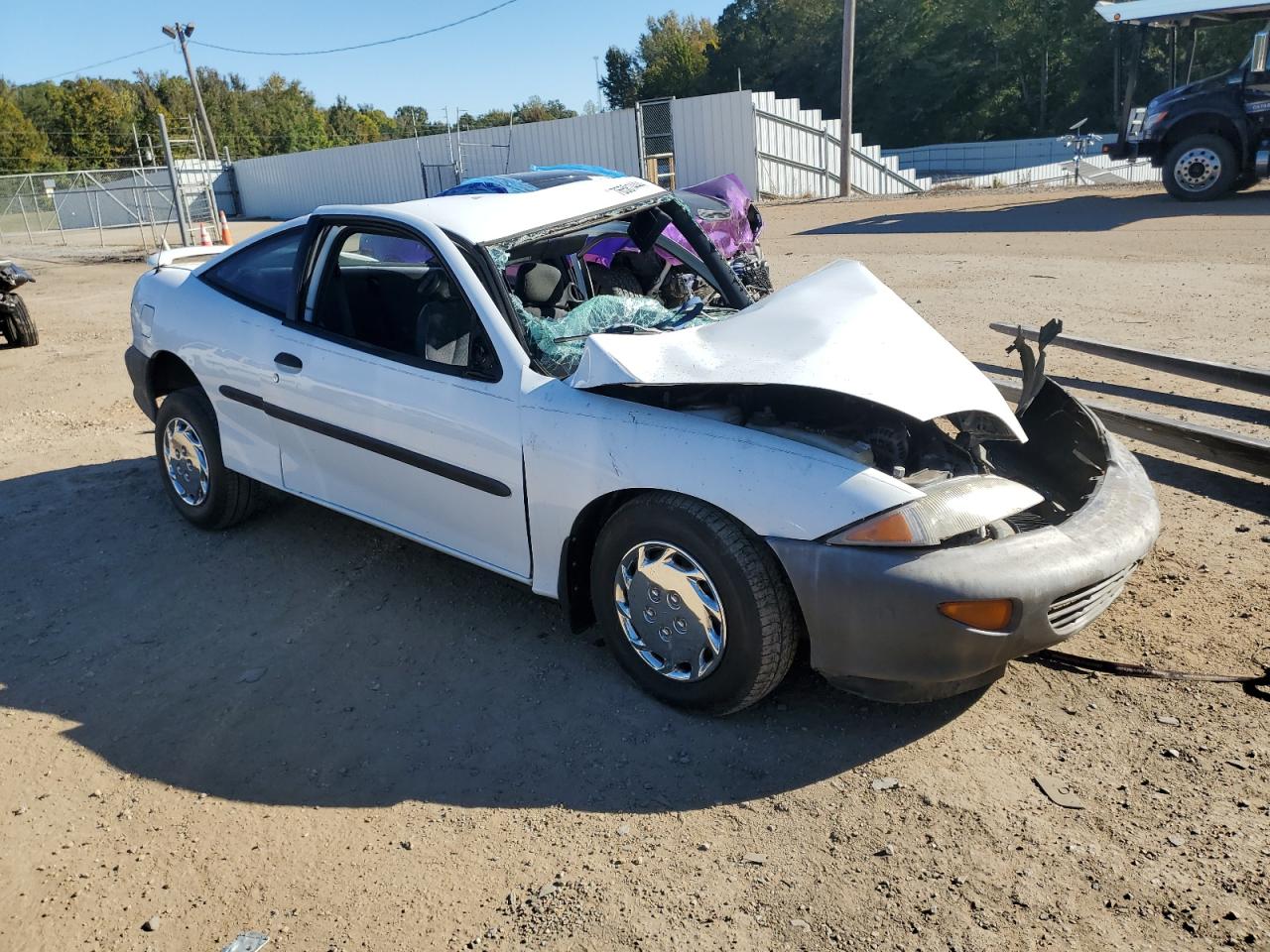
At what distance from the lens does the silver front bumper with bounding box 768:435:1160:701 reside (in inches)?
112

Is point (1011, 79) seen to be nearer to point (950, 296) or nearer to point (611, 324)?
point (950, 296)

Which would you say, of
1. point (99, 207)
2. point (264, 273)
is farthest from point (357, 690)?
point (99, 207)

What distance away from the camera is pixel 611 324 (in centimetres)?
401

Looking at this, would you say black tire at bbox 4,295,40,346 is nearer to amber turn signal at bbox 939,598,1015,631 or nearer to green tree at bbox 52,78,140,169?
amber turn signal at bbox 939,598,1015,631

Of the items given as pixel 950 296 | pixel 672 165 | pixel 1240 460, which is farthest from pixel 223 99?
pixel 1240 460

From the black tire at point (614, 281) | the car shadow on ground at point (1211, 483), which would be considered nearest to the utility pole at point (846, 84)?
the car shadow on ground at point (1211, 483)

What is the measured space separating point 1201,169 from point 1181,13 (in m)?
2.45

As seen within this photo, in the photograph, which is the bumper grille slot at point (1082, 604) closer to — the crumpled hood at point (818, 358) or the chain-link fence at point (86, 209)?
the crumpled hood at point (818, 358)

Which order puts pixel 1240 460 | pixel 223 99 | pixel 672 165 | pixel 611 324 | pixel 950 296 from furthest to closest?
pixel 223 99
pixel 672 165
pixel 950 296
pixel 1240 460
pixel 611 324

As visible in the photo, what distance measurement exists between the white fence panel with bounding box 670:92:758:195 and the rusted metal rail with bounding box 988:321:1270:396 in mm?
21429

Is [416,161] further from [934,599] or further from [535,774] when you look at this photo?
[934,599]

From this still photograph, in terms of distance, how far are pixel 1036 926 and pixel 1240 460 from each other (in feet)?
10.8

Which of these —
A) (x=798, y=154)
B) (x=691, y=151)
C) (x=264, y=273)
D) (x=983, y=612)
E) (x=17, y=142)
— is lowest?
(x=983, y=612)

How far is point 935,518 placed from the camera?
9.48 feet
